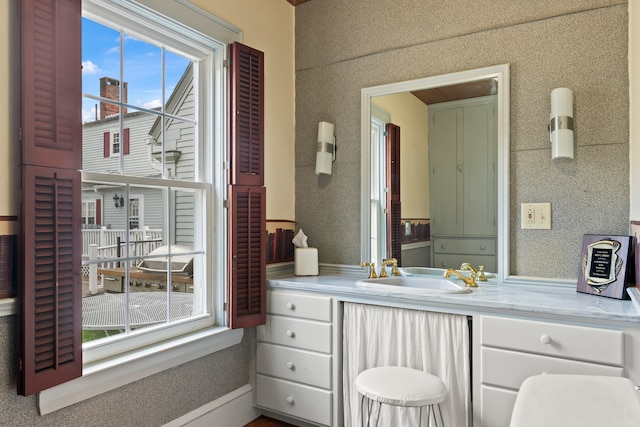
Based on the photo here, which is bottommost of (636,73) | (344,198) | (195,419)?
(195,419)

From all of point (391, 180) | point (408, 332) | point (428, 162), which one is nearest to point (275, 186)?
point (391, 180)

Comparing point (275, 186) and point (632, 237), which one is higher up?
point (275, 186)

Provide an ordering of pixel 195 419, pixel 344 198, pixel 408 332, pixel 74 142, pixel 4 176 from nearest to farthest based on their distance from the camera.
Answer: pixel 4 176 < pixel 74 142 < pixel 408 332 < pixel 195 419 < pixel 344 198

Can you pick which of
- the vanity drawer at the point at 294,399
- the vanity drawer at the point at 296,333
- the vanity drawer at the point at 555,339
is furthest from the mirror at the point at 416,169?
the vanity drawer at the point at 294,399

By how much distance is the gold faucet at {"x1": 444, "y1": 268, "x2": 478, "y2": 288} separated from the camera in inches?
87.1

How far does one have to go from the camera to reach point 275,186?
2.79 m

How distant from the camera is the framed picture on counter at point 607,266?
72.5 inches

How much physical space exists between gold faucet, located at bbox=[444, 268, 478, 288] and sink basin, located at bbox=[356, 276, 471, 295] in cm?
3

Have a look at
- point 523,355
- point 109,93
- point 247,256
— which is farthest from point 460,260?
point 109,93

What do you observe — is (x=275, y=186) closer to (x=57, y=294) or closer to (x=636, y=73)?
(x=57, y=294)

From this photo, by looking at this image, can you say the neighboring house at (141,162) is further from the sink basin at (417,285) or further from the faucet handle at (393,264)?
the faucet handle at (393,264)

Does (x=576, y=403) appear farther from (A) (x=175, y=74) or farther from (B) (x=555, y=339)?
(A) (x=175, y=74)

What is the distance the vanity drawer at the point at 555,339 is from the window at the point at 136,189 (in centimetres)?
127

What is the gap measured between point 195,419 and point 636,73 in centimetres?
268
